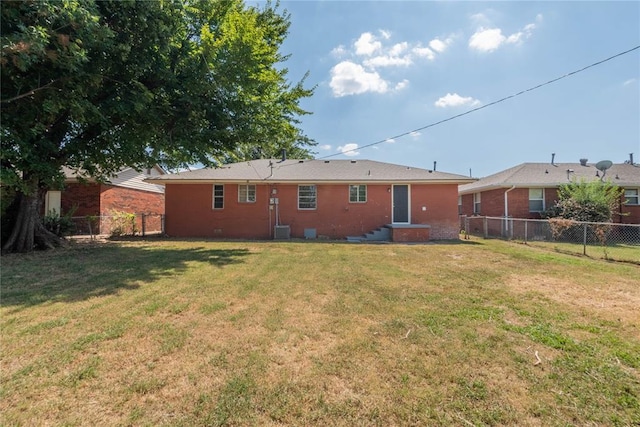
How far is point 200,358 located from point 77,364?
1.11 m

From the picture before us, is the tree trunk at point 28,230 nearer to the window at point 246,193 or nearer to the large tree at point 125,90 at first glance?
the large tree at point 125,90

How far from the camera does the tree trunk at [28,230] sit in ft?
29.5

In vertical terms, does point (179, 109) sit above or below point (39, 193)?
above

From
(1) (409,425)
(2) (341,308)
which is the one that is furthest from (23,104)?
(1) (409,425)

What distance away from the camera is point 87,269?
6.59m

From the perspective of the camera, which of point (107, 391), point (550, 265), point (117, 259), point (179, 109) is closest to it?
point (107, 391)

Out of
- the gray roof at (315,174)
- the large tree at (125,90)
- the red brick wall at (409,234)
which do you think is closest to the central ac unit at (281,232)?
the gray roof at (315,174)

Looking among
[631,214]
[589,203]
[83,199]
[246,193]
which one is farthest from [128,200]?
[631,214]

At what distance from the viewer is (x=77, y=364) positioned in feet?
8.82

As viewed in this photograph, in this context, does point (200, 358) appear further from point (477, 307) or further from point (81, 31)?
point (81, 31)

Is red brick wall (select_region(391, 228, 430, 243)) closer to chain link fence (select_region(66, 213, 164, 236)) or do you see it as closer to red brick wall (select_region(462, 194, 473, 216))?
red brick wall (select_region(462, 194, 473, 216))

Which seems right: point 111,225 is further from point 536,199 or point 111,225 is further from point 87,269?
point 536,199

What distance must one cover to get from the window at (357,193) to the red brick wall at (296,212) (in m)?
0.19

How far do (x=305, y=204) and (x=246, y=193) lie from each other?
2.98m
